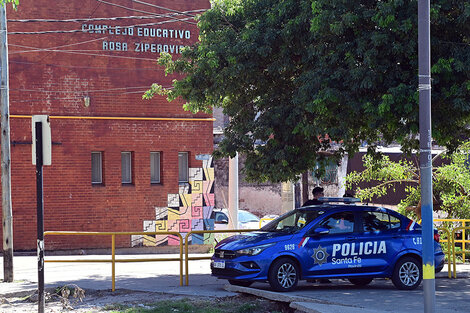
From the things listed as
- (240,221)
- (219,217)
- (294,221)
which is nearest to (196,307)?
(294,221)

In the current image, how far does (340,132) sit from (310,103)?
94 centimetres

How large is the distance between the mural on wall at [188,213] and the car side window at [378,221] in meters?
11.0

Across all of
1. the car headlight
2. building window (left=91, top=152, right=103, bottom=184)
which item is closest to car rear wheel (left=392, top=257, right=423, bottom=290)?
the car headlight

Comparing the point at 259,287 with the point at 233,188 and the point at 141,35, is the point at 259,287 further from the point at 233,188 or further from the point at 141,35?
the point at 141,35

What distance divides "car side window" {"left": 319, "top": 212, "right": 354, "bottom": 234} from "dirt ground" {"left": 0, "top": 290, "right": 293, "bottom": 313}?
2092 millimetres

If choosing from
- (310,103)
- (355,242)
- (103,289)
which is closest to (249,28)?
(310,103)

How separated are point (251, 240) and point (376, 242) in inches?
97.9

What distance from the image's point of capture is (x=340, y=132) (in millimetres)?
13953

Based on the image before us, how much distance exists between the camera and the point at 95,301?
42.9 feet

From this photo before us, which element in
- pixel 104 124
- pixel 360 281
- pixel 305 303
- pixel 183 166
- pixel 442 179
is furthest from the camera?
pixel 183 166

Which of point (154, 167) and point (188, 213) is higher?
point (154, 167)

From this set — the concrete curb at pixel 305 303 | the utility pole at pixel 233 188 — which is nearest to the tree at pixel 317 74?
the concrete curb at pixel 305 303

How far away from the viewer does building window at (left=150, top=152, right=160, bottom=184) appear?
24656 mm

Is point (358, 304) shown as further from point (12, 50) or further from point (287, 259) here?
point (12, 50)
